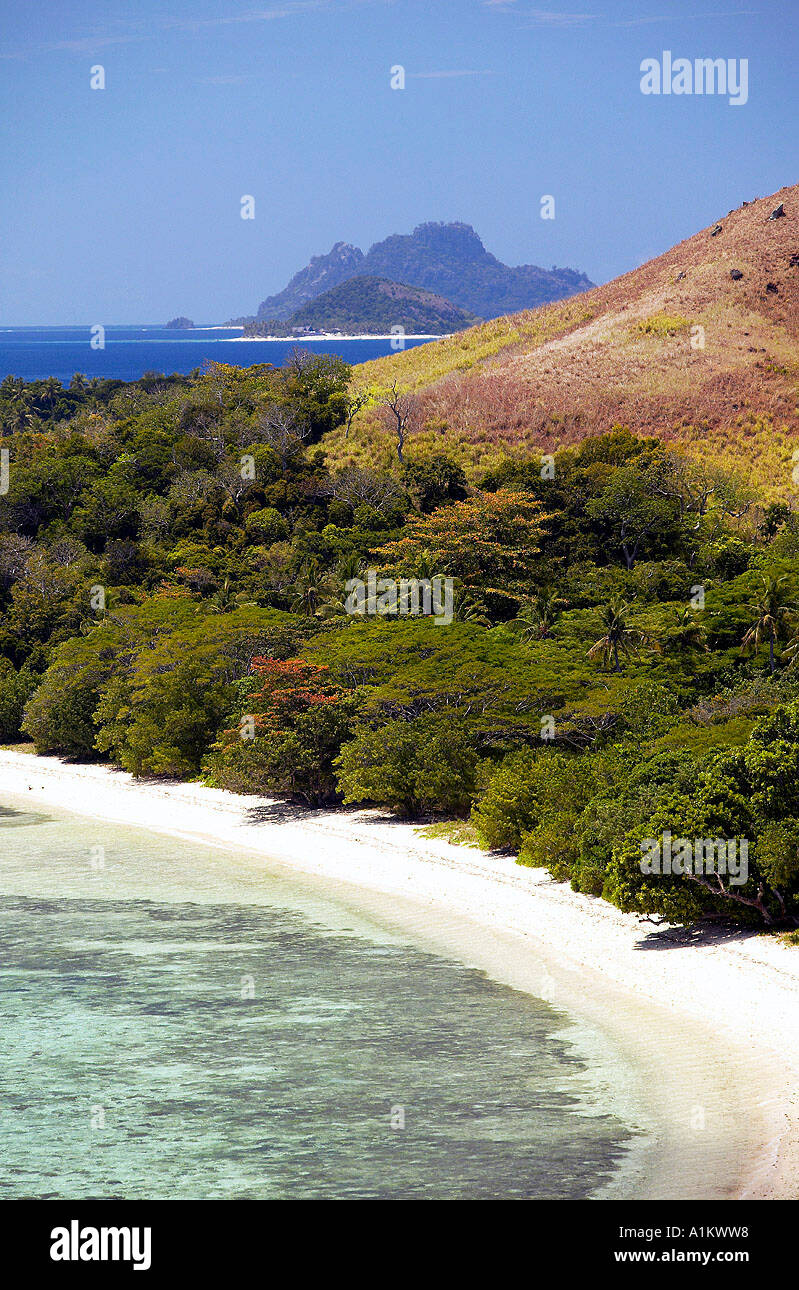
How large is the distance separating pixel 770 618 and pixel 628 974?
23271mm

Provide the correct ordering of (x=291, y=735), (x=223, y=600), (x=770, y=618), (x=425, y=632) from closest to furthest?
(x=291, y=735), (x=770, y=618), (x=425, y=632), (x=223, y=600)

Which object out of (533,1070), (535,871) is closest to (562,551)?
(535,871)

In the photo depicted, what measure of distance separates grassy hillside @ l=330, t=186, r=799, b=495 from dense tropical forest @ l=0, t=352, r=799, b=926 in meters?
3.87

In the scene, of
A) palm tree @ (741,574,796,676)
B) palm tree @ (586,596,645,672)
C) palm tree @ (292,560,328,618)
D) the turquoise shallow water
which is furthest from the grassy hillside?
the turquoise shallow water

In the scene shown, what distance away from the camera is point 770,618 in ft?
151

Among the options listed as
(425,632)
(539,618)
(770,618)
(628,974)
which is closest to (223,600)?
(539,618)

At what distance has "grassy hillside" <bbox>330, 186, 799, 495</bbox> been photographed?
3066 inches

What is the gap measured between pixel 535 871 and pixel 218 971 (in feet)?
30.9

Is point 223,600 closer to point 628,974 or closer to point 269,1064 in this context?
point 628,974

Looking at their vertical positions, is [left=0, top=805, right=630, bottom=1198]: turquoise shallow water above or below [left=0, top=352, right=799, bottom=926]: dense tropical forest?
below

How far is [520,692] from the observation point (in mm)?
41344

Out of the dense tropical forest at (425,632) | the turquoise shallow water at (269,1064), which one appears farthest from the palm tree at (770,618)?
the turquoise shallow water at (269,1064)

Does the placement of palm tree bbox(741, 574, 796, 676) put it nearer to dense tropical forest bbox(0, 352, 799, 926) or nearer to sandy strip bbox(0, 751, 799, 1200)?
dense tropical forest bbox(0, 352, 799, 926)

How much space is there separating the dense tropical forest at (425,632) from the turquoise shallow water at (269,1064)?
17.5ft
